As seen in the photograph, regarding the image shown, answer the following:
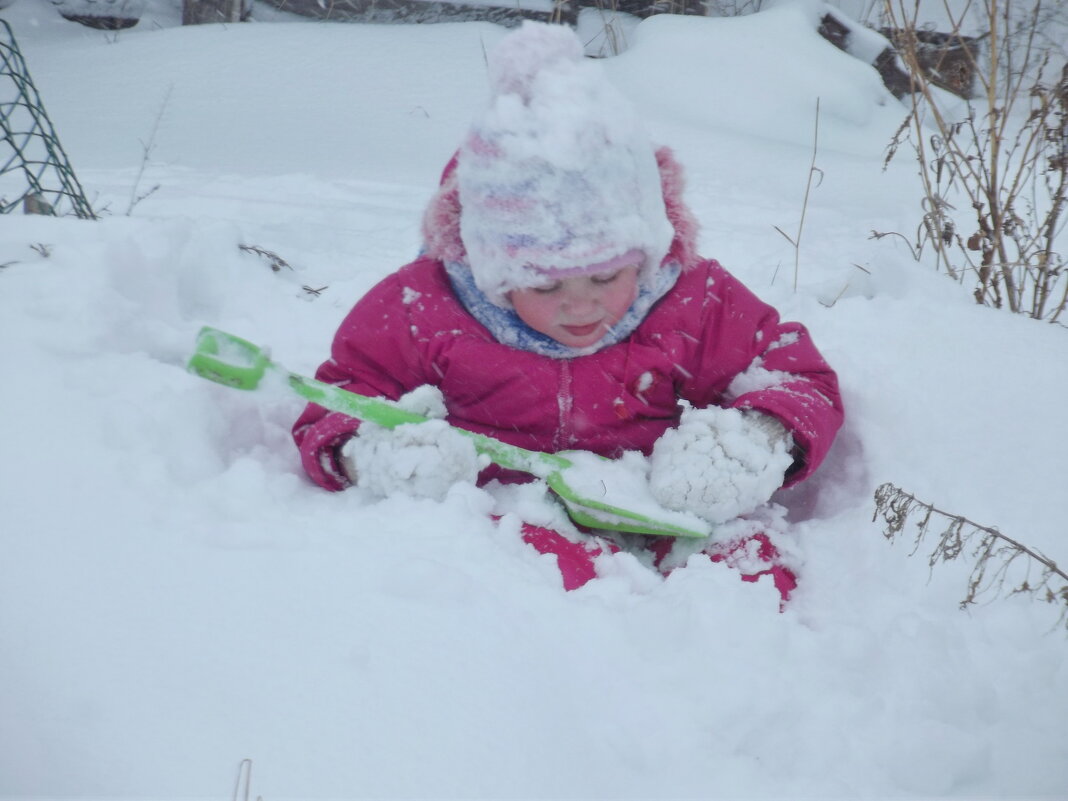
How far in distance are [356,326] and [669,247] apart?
0.76 meters

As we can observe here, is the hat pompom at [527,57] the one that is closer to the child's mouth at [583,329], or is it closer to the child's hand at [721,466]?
the child's mouth at [583,329]

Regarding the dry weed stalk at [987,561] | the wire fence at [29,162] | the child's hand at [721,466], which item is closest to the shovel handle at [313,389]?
the child's hand at [721,466]

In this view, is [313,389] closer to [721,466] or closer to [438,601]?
[438,601]

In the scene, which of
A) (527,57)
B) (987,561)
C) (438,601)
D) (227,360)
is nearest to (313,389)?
(227,360)

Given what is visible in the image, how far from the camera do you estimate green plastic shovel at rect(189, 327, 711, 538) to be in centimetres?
171

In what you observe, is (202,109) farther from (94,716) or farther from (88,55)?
(94,716)

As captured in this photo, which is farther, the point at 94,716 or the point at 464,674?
the point at 464,674

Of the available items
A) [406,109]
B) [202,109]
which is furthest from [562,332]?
[202,109]

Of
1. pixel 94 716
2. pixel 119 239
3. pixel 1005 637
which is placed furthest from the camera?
pixel 119 239

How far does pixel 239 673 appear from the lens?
3.74ft

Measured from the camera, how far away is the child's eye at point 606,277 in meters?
1.75

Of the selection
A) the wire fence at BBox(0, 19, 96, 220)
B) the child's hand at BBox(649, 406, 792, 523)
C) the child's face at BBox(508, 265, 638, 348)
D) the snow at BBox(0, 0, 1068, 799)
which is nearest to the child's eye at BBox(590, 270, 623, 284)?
the child's face at BBox(508, 265, 638, 348)

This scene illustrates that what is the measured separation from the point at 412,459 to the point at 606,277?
55 centimetres

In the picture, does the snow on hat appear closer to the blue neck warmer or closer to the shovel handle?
the blue neck warmer
